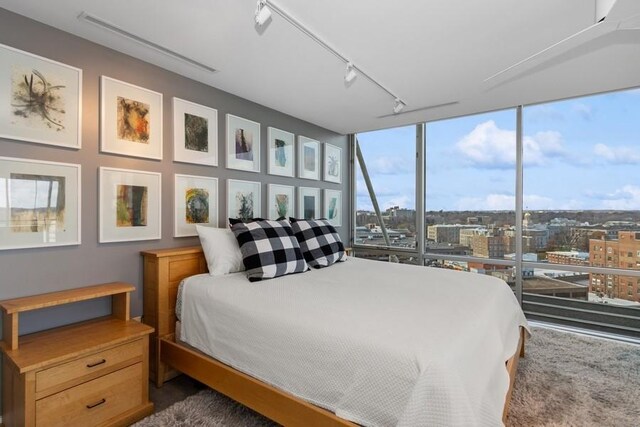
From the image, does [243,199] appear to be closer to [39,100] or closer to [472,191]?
[39,100]

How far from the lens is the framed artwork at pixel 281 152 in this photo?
12.0ft

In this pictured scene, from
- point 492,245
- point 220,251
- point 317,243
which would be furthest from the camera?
point 492,245

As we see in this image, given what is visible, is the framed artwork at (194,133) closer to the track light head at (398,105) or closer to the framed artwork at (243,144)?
the framed artwork at (243,144)

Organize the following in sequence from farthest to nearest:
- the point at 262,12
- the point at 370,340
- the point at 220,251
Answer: the point at 220,251 → the point at 262,12 → the point at 370,340

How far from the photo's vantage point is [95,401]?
5.87 ft

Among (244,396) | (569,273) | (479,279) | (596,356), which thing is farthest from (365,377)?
(569,273)

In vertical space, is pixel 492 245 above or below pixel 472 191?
below

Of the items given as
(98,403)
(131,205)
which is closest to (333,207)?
(131,205)

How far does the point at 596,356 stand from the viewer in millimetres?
2779

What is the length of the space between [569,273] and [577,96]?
6.17 ft

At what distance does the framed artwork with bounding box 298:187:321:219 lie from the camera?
161 inches

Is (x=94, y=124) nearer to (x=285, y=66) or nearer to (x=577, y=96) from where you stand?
(x=285, y=66)

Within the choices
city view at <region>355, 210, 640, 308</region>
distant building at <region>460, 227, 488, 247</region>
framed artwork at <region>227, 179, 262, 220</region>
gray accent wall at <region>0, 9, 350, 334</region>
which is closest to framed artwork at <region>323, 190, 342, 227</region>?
city view at <region>355, 210, 640, 308</region>

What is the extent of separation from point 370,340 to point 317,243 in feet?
5.58
